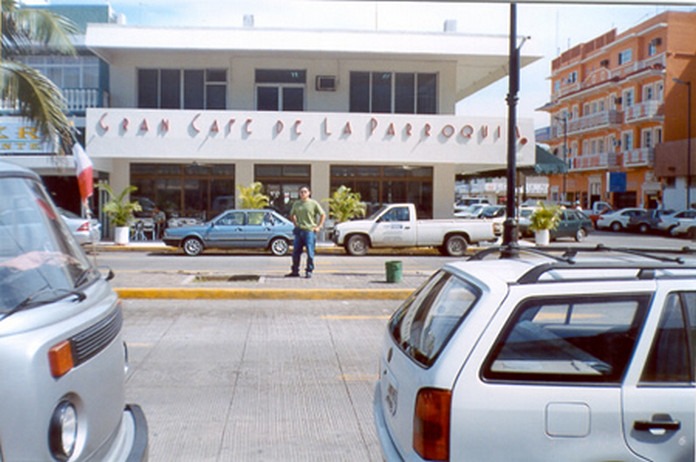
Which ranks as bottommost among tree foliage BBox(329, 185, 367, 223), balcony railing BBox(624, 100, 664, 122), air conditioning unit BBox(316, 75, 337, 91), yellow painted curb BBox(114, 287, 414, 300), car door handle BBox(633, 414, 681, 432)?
yellow painted curb BBox(114, 287, 414, 300)

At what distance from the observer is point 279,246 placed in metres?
22.0

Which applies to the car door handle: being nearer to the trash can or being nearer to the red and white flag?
the trash can

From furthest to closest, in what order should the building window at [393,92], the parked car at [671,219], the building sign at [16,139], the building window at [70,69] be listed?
the parked car at [671,219] → the building window at [70,69] → the building window at [393,92] → the building sign at [16,139]

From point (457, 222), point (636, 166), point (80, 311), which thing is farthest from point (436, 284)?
point (636, 166)

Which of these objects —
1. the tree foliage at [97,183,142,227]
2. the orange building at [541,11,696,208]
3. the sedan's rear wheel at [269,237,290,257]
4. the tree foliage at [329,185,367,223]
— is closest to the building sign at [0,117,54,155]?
the tree foliage at [97,183,142,227]

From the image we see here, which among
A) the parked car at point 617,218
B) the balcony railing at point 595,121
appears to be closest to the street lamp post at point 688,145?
the parked car at point 617,218

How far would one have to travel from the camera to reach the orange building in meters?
53.4

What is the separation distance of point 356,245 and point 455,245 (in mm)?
3053

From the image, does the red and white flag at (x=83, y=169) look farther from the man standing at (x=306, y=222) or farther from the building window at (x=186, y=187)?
the building window at (x=186, y=187)

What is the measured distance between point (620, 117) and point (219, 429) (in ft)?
194

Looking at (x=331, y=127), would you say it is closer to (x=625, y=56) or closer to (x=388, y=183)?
(x=388, y=183)

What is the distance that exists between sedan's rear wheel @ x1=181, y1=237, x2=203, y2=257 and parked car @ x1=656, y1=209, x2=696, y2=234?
29976mm

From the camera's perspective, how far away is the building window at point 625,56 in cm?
5947

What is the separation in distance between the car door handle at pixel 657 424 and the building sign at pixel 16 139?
968 inches
